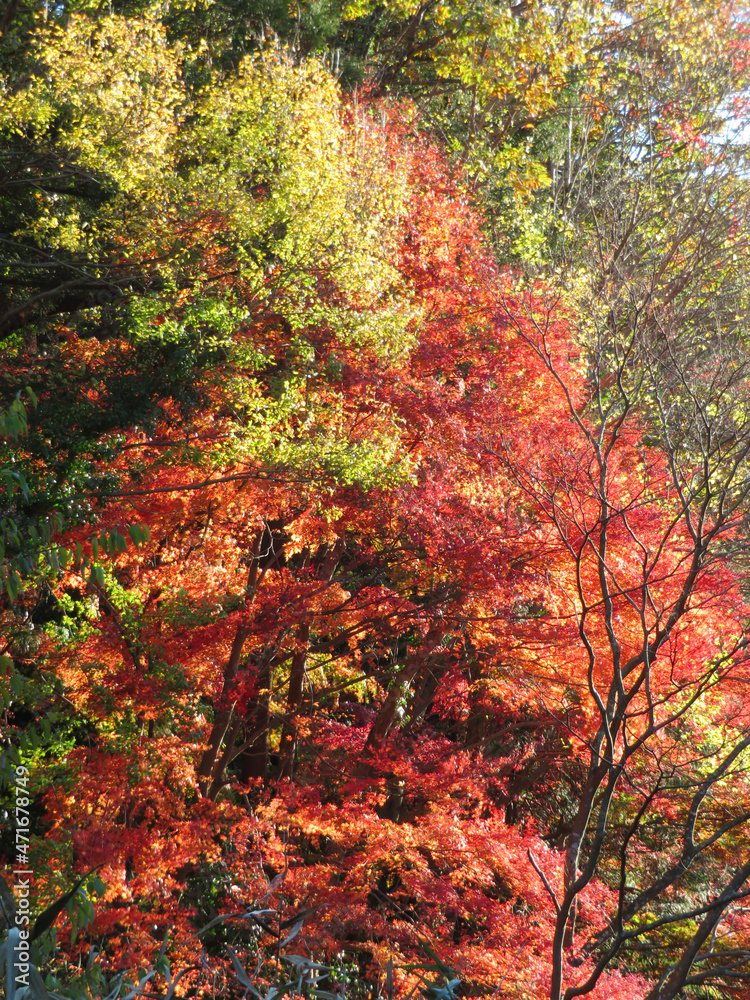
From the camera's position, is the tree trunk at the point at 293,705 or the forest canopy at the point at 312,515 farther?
the tree trunk at the point at 293,705

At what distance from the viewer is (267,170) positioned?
10.0m

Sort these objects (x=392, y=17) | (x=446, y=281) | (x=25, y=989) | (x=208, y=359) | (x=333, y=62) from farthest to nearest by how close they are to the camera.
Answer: (x=392, y=17) → (x=333, y=62) → (x=446, y=281) → (x=208, y=359) → (x=25, y=989)

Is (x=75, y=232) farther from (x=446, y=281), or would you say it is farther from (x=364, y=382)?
(x=446, y=281)

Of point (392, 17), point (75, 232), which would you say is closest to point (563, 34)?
point (392, 17)

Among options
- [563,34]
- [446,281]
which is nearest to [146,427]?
[446,281]

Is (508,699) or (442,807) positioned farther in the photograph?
(508,699)

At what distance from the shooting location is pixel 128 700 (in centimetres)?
952

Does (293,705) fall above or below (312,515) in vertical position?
below

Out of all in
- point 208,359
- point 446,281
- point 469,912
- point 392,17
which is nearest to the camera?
point 469,912

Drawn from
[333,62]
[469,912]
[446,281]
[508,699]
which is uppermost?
[333,62]

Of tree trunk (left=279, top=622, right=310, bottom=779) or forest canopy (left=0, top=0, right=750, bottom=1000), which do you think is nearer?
forest canopy (left=0, top=0, right=750, bottom=1000)

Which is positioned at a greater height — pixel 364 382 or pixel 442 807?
pixel 364 382

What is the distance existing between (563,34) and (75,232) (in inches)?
423

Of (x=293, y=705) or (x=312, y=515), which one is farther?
(x=293, y=705)
